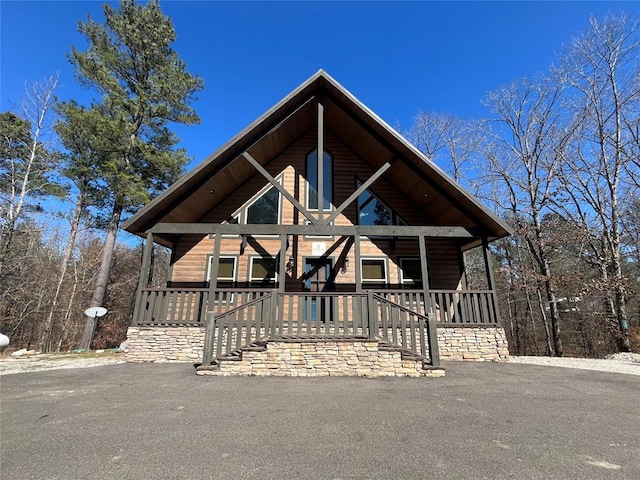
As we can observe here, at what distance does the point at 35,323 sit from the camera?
16703 mm

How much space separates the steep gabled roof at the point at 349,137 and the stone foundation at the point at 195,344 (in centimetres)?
275

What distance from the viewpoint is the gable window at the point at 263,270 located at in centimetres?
943

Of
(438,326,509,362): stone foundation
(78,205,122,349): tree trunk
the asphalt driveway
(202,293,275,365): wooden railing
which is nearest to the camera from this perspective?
the asphalt driveway

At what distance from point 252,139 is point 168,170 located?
6.85 meters

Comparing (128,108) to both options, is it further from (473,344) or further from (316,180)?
(473,344)

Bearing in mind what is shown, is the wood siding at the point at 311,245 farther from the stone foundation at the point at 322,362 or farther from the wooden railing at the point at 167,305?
the stone foundation at the point at 322,362

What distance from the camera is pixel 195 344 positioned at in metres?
7.41

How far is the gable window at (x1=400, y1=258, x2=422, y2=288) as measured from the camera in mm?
9586

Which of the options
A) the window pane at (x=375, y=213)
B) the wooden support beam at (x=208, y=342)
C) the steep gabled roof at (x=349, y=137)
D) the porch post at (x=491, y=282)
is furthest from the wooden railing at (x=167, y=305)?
the porch post at (x=491, y=282)

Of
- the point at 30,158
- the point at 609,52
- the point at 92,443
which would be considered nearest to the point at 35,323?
the point at 30,158

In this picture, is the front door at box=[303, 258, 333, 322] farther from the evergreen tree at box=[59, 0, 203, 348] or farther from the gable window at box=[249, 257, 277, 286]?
the evergreen tree at box=[59, 0, 203, 348]

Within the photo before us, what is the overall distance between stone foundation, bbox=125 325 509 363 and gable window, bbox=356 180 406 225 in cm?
401

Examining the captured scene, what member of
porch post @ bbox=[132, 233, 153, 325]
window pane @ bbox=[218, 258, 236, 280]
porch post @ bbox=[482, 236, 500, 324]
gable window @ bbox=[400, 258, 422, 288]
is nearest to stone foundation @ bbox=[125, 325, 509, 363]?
porch post @ bbox=[132, 233, 153, 325]

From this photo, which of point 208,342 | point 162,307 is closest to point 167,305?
point 162,307
